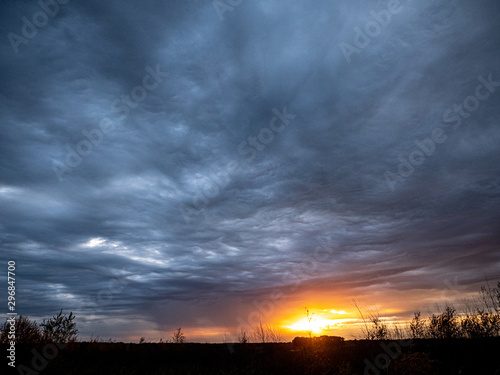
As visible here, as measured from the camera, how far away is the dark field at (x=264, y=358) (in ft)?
34.8

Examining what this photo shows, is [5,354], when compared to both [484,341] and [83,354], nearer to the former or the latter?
[83,354]

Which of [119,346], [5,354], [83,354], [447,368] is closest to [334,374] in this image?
[447,368]

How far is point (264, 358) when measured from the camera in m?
14.4

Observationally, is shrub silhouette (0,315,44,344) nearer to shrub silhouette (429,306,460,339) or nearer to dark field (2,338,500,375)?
dark field (2,338,500,375)

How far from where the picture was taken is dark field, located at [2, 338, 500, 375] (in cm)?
1059

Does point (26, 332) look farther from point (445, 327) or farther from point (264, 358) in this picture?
point (445, 327)

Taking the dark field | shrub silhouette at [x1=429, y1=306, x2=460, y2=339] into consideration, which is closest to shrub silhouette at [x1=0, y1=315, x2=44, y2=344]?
the dark field

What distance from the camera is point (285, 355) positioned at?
1489 centimetres

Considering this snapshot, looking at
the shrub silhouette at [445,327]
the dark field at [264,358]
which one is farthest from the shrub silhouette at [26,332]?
the shrub silhouette at [445,327]

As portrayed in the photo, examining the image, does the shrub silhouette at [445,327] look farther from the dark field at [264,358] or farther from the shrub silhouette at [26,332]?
the shrub silhouette at [26,332]

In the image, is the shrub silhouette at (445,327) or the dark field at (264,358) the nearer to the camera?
the dark field at (264,358)

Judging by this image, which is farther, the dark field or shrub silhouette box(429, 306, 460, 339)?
shrub silhouette box(429, 306, 460, 339)

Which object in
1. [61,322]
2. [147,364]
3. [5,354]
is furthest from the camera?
[61,322]

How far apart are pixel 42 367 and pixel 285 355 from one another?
10.5 meters
